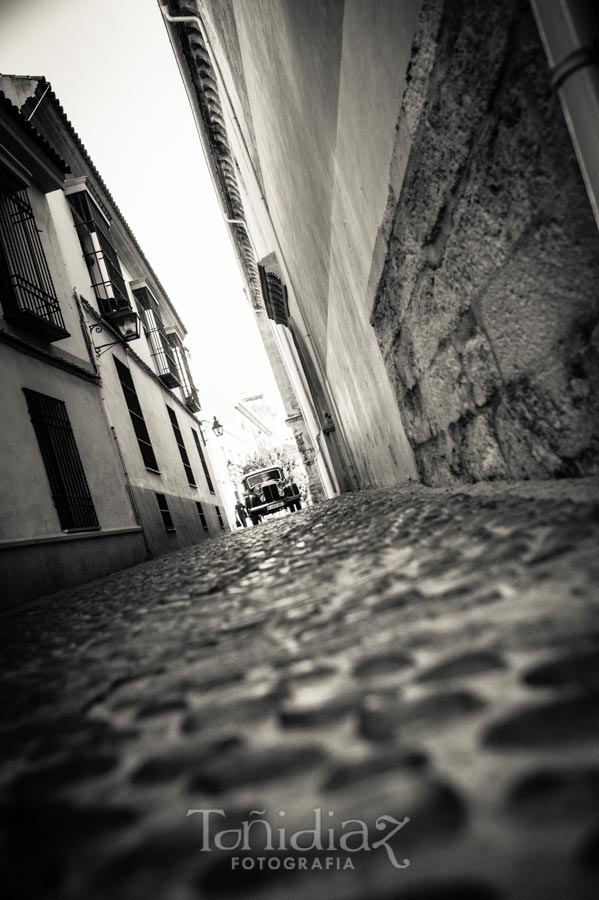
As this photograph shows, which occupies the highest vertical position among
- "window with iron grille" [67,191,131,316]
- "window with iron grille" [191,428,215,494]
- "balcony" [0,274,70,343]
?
"window with iron grille" [67,191,131,316]

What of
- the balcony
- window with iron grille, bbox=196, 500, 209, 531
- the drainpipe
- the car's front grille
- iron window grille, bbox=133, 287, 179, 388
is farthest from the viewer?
the car's front grille

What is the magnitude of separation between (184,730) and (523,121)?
1.49 metres

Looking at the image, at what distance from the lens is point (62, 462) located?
24.8 feet

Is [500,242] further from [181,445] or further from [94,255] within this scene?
[181,445]

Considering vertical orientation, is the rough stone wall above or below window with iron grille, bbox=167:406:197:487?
below

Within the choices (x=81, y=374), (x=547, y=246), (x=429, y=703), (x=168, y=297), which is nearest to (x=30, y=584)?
(x=81, y=374)

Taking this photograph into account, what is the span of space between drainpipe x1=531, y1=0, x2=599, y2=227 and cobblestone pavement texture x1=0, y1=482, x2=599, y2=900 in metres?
0.73

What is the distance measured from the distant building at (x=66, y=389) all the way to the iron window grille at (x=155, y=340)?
3.17 ft

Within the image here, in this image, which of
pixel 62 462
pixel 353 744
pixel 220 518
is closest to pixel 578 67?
pixel 353 744

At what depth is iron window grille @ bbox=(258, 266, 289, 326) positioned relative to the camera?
11.8m

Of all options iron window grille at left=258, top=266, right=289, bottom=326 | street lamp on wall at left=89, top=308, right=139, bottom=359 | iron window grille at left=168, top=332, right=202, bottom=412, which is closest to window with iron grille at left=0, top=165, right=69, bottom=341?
street lamp on wall at left=89, top=308, right=139, bottom=359

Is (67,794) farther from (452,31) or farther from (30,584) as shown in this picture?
(30,584)

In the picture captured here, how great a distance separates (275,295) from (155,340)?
4260mm

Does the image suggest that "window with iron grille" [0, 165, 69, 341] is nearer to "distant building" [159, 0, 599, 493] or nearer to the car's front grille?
"distant building" [159, 0, 599, 493]
